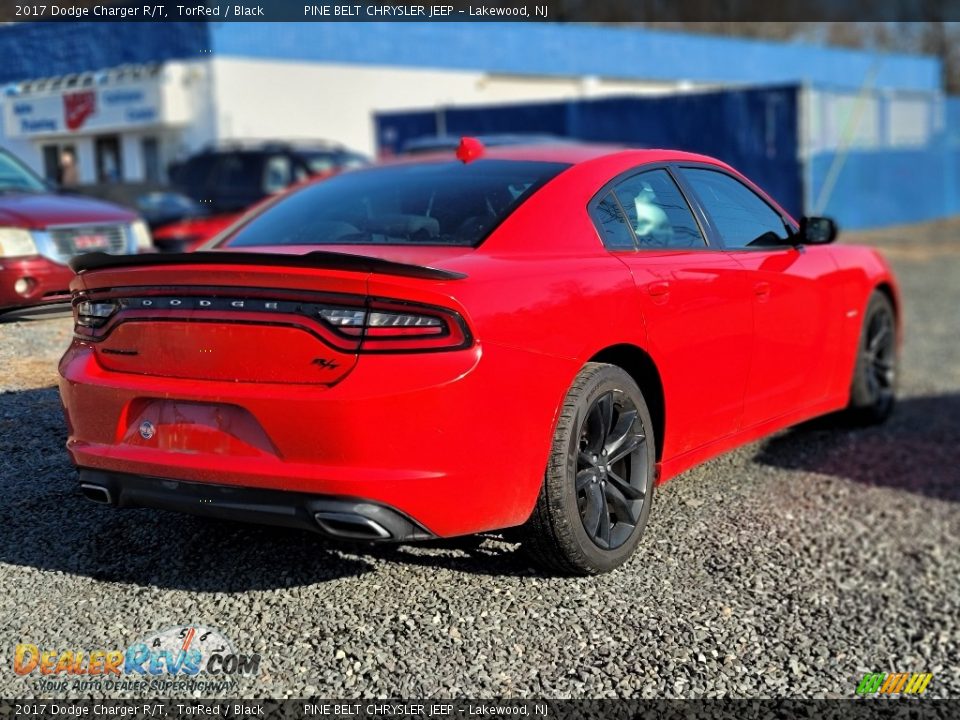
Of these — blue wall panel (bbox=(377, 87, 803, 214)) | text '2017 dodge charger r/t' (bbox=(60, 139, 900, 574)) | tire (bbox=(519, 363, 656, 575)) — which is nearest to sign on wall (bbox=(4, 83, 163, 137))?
text '2017 dodge charger r/t' (bbox=(60, 139, 900, 574))

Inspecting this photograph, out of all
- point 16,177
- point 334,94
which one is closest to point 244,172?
point 16,177

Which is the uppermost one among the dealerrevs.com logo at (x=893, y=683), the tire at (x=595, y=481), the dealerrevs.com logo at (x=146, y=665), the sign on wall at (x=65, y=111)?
the sign on wall at (x=65, y=111)

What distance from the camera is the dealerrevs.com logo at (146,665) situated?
3361 millimetres

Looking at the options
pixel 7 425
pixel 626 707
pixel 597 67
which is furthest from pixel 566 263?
pixel 597 67

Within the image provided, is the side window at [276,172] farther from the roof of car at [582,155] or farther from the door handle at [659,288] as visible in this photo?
the door handle at [659,288]

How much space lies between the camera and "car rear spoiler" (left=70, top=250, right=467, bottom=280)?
338cm

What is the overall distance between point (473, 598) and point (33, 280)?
2418 mm

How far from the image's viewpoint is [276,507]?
133 inches

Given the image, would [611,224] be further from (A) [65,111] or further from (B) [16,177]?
(A) [65,111]

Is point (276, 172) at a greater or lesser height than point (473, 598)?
greater

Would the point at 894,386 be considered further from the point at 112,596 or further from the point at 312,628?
the point at 112,596

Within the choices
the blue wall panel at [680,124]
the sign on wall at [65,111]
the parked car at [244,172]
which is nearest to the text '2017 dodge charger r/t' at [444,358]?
the sign on wall at [65,111]

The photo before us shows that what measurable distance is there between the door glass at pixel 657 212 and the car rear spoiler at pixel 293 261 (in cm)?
125

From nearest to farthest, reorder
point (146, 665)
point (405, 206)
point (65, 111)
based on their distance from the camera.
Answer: point (146, 665)
point (405, 206)
point (65, 111)
